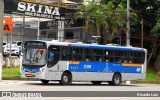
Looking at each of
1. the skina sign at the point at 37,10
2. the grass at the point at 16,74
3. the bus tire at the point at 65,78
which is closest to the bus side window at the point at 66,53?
the bus tire at the point at 65,78

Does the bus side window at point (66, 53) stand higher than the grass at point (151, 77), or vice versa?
the bus side window at point (66, 53)

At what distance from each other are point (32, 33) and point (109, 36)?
73.8 ft

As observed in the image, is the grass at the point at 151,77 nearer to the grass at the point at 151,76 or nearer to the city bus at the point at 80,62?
the grass at the point at 151,76

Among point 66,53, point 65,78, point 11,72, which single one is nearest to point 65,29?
point 11,72

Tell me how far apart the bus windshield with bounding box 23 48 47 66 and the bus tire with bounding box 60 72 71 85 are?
191 centimetres

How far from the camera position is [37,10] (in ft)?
137

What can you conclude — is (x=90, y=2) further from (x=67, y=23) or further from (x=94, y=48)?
(x=94, y=48)

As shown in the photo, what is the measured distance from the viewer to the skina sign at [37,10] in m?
40.7

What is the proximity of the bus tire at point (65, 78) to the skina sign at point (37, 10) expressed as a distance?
37.3ft

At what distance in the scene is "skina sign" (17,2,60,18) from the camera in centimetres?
4072

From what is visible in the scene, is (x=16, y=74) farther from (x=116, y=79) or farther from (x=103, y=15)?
(x=103, y=15)

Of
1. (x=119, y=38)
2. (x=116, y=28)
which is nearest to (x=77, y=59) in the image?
(x=116, y=28)

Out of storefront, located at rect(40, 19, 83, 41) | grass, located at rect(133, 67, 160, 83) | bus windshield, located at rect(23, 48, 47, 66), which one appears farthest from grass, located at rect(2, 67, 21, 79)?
grass, located at rect(133, 67, 160, 83)

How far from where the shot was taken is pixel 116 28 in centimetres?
4922
